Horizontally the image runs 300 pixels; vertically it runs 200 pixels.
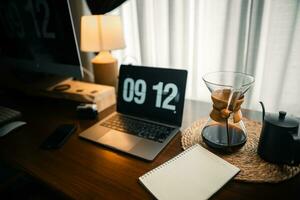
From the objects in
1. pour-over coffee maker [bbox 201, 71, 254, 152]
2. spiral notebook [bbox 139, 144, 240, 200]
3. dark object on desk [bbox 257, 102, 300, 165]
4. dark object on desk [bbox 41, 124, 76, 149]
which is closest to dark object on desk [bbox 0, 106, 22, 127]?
dark object on desk [bbox 41, 124, 76, 149]

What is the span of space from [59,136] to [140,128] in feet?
1.04

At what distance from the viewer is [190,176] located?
0.65 meters

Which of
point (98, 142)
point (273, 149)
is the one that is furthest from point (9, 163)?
point (273, 149)

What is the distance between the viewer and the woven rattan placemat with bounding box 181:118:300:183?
2.08ft

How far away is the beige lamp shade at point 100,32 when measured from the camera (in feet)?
3.85

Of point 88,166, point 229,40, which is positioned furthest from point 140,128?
point 229,40

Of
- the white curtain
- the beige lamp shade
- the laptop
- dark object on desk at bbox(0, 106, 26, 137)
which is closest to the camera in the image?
the laptop

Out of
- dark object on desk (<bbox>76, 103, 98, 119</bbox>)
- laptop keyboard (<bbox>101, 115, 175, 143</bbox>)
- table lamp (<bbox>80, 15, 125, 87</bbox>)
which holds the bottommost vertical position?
laptop keyboard (<bbox>101, 115, 175, 143</bbox>)

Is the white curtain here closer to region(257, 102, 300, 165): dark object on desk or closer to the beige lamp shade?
the beige lamp shade

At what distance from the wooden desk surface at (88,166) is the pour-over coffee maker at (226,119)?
0.12 metres

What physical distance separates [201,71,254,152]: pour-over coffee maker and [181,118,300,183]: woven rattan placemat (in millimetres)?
29

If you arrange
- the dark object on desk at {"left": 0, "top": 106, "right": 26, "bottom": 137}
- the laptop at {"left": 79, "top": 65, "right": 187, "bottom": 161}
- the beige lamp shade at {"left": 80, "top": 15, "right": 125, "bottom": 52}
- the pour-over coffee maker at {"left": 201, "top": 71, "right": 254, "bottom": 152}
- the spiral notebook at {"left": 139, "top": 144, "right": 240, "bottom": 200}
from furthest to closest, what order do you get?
1. the beige lamp shade at {"left": 80, "top": 15, "right": 125, "bottom": 52}
2. the dark object on desk at {"left": 0, "top": 106, "right": 26, "bottom": 137}
3. the laptop at {"left": 79, "top": 65, "right": 187, "bottom": 161}
4. the pour-over coffee maker at {"left": 201, "top": 71, "right": 254, "bottom": 152}
5. the spiral notebook at {"left": 139, "top": 144, "right": 240, "bottom": 200}

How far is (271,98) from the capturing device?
1.20 meters

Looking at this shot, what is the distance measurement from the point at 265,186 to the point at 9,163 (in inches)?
32.7
